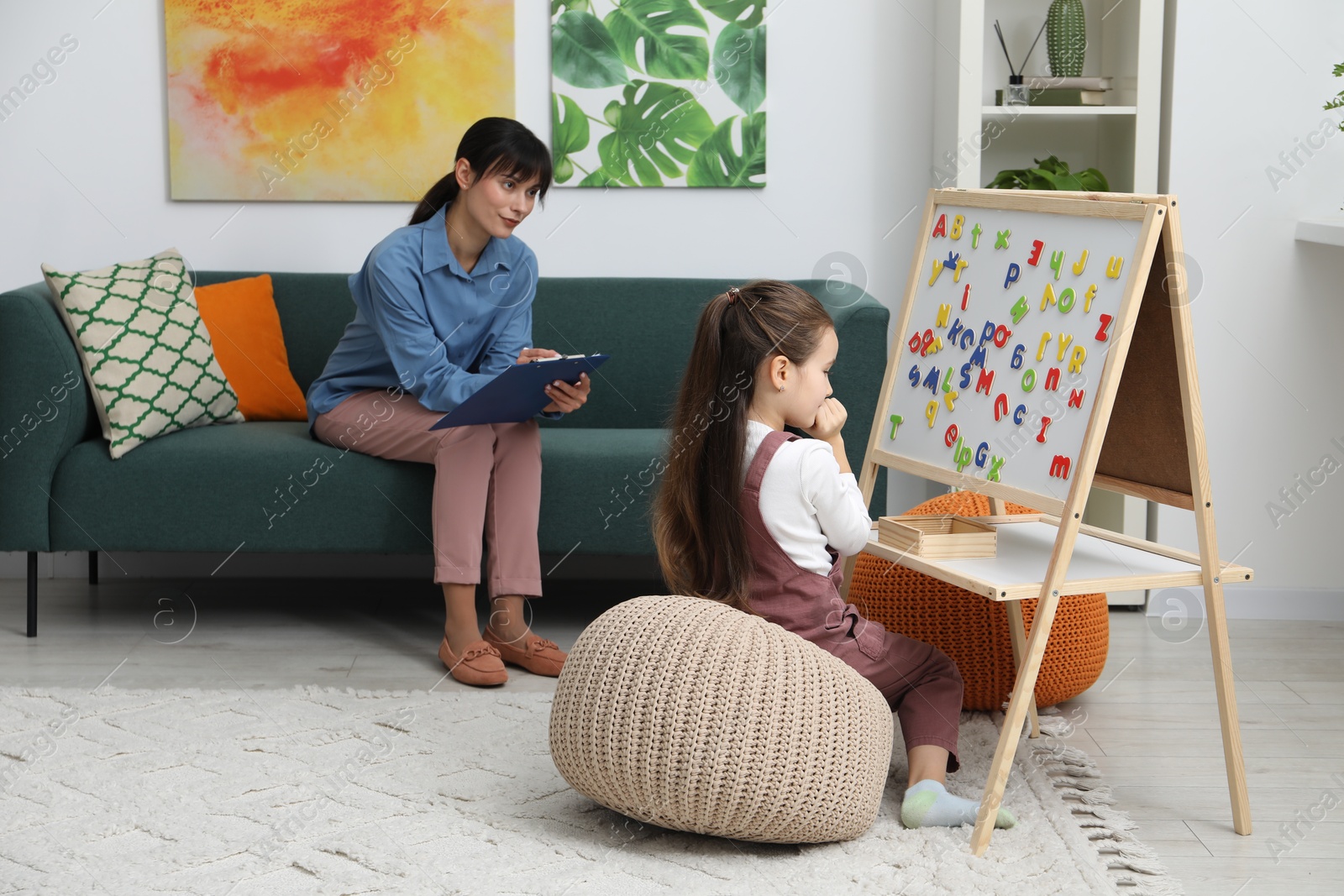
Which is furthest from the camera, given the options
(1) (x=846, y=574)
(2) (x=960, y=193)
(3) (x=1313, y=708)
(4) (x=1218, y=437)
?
(4) (x=1218, y=437)

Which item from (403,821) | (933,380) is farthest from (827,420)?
(403,821)

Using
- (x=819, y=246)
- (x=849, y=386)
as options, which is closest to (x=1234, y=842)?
(x=849, y=386)

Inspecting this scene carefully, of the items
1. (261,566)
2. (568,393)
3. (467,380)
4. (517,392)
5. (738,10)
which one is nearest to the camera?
(517,392)

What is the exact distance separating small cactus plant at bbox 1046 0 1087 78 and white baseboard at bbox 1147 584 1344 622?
1257 millimetres

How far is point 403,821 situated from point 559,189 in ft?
6.33

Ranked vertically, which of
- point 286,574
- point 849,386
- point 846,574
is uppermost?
point 849,386

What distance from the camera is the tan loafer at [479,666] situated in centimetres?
249

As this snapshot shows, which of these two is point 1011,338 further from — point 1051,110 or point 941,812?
point 1051,110

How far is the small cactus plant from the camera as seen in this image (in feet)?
9.99

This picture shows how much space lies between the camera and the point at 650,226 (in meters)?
3.37

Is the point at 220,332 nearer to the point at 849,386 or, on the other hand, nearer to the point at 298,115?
the point at 298,115

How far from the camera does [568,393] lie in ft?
8.31

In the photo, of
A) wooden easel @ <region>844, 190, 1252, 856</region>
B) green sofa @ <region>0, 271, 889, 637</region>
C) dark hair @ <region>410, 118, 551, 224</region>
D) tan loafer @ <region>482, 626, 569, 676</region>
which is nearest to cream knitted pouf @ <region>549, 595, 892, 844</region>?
wooden easel @ <region>844, 190, 1252, 856</region>

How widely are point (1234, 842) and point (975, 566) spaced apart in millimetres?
537
